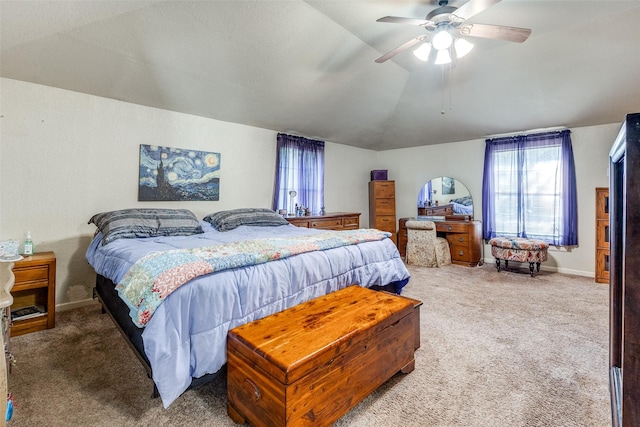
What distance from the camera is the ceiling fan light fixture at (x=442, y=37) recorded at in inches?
88.6

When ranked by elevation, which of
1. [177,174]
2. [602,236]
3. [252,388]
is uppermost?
[177,174]

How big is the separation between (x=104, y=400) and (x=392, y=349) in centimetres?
162

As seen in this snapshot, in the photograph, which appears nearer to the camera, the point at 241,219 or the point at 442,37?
the point at 442,37

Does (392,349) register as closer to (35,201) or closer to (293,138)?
(35,201)

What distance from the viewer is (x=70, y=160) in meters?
2.95

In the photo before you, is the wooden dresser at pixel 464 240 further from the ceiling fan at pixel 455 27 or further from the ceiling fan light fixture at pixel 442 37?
the ceiling fan light fixture at pixel 442 37

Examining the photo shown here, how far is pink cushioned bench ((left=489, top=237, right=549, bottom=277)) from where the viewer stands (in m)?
4.06

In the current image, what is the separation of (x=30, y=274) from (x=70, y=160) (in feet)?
3.72

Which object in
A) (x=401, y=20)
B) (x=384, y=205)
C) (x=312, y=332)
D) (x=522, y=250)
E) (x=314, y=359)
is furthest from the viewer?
(x=384, y=205)

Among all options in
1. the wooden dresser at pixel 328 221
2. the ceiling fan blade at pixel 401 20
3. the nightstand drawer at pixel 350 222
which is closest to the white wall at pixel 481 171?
the nightstand drawer at pixel 350 222

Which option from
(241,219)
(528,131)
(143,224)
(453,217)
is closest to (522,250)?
(453,217)

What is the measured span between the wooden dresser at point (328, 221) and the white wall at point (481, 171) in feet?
4.94

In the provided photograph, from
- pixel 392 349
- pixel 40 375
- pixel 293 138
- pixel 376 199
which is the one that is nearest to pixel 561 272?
pixel 376 199

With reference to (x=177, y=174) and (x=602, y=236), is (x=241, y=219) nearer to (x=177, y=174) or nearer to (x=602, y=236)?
(x=177, y=174)
